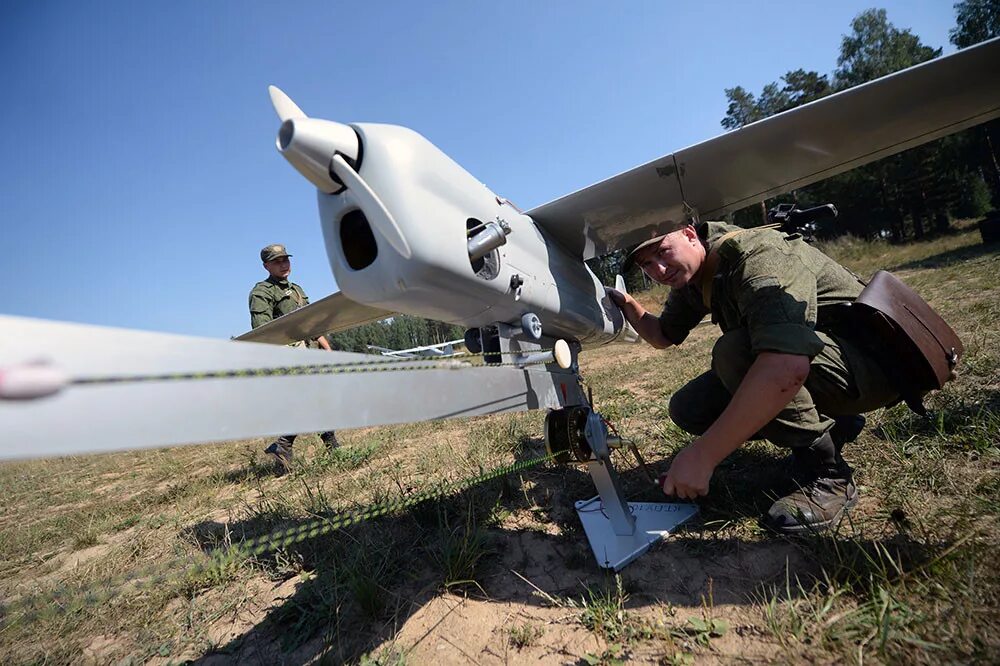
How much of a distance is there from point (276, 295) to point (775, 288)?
504 cm

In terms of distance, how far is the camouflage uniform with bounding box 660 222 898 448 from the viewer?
5.24ft

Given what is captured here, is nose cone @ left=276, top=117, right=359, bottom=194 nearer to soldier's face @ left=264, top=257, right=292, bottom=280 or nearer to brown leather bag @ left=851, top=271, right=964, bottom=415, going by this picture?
brown leather bag @ left=851, top=271, right=964, bottom=415

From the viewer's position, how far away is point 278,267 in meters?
5.12

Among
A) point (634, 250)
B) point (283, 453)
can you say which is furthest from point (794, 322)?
point (283, 453)

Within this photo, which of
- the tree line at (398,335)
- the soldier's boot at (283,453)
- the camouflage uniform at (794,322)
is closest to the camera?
the camouflage uniform at (794,322)

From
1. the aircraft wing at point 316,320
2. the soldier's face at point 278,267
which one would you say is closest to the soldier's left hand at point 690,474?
the aircraft wing at point 316,320

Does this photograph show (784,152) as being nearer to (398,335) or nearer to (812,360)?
(812,360)

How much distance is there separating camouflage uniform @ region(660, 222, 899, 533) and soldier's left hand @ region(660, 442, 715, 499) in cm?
53

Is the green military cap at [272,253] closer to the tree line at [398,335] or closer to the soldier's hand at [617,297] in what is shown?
the soldier's hand at [617,297]

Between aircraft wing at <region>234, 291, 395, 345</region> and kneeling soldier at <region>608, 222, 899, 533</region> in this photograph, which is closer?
kneeling soldier at <region>608, 222, 899, 533</region>

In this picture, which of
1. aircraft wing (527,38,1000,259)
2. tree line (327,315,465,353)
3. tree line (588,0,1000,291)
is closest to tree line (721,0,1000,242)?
tree line (588,0,1000,291)

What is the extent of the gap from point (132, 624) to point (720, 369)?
3.08 m

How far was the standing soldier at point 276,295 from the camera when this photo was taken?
486 centimetres

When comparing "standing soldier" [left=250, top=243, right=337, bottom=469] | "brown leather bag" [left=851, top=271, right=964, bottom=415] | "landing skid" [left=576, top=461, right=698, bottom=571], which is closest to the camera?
"brown leather bag" [left=851, top=271, right=964, bottom=415]
